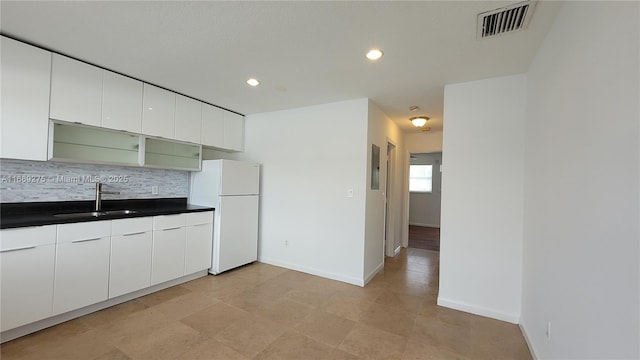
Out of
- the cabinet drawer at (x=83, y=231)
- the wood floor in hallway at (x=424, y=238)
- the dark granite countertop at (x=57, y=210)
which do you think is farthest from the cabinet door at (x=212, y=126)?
the wood floor in hallway at (x=424, y=238)

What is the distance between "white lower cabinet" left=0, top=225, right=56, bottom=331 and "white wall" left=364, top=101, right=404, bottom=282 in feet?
10.1

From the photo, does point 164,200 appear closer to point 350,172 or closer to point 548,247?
point 350,172

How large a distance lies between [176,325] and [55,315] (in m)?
0.98

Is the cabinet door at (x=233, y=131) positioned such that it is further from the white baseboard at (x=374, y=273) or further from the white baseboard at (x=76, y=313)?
the white baseboard at (x=374, y=273)

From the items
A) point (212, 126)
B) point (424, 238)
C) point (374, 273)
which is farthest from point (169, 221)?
point (424, 238)

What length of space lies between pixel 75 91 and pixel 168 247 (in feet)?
5.90

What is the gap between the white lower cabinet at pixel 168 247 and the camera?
288cm

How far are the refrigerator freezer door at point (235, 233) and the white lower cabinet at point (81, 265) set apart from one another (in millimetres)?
1209

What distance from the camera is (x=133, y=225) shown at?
105 inches

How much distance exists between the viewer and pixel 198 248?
11.0ft

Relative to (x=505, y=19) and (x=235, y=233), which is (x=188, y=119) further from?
(x=505, y=19)

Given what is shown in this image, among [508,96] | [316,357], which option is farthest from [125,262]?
[508,96]

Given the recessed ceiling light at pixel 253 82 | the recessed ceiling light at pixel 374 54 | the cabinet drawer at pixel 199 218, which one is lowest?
the cabinet drawer at pixel 199 218

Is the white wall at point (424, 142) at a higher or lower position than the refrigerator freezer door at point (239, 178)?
higher
